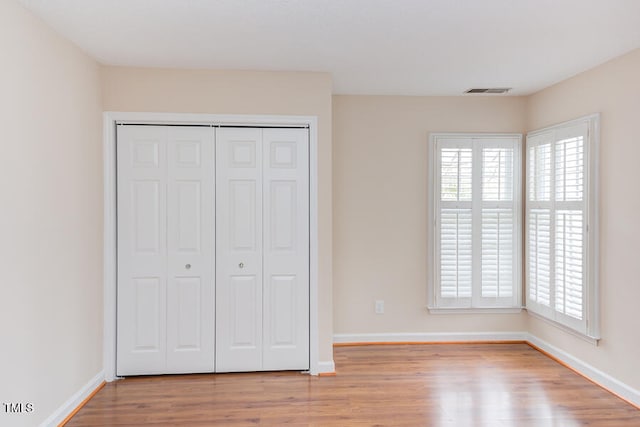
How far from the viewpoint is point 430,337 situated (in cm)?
436

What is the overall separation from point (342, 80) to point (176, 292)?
2352 mm

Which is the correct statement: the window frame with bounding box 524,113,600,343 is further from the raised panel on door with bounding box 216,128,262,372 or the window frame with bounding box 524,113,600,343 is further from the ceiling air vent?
the raised panel on door with bounding box 216,128,262,372

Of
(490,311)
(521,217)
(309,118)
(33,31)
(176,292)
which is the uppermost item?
(33,31)

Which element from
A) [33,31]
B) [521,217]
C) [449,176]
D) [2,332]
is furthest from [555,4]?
[2,332]

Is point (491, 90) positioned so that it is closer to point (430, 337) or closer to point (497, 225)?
point (497, 225)

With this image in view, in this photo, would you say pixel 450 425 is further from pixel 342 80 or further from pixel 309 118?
pixel 342 80

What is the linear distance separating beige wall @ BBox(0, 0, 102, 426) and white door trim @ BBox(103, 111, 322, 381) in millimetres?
70

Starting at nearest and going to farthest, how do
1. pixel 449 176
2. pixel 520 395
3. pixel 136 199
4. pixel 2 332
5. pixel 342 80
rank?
pixel 2 332 → pixel 520 395 → pixel 136 199 → pixel 342 80 → pixel 449 176

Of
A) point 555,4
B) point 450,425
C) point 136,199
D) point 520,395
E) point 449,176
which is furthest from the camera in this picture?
point 449,176

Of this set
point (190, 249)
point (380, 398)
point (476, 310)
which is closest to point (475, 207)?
point (476, 310)

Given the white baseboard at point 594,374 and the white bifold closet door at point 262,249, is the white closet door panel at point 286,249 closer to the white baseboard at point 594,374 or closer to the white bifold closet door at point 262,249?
the white bifold closet door at point 262,249

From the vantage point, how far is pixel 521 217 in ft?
14.2

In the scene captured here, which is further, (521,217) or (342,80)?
(521,217)

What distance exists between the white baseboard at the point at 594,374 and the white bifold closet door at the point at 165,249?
3.14 metres
